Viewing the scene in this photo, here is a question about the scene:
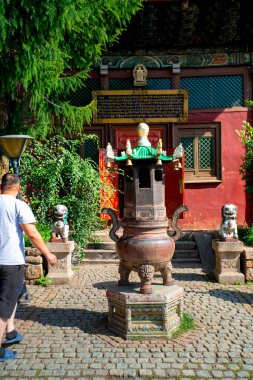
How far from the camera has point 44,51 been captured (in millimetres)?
6957

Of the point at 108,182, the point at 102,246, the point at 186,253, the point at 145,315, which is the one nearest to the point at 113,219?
the point at 145,315

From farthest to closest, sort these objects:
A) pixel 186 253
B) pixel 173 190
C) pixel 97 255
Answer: pixel 173 190, pixel 186 253, pixel 97 255

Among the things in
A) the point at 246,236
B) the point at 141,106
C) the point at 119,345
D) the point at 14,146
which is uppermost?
the point at 141,106

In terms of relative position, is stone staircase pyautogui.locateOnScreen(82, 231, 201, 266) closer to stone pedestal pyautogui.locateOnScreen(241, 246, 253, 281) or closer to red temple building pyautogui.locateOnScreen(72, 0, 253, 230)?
stone pedestal pyautogui.locateOnScreen(241, 246, 253, 281)

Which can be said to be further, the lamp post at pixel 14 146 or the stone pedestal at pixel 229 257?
the stone pedestal at pixel 229 257

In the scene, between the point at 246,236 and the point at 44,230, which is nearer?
the point at 246,236

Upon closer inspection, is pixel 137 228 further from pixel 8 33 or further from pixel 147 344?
pixel 8 33

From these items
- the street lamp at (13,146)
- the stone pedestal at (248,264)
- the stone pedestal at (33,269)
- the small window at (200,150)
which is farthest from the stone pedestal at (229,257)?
the small window at (200,150)

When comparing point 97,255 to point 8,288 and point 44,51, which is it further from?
point 8,288

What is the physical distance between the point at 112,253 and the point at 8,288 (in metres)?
5.05

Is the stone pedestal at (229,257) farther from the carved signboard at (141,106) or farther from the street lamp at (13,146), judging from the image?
Answer: the carved signboard at (141,106)

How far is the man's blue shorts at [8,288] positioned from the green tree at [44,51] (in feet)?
12.0

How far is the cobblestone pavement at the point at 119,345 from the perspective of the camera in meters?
3.66

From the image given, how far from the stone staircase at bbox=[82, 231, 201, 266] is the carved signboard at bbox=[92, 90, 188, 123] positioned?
3751mm
